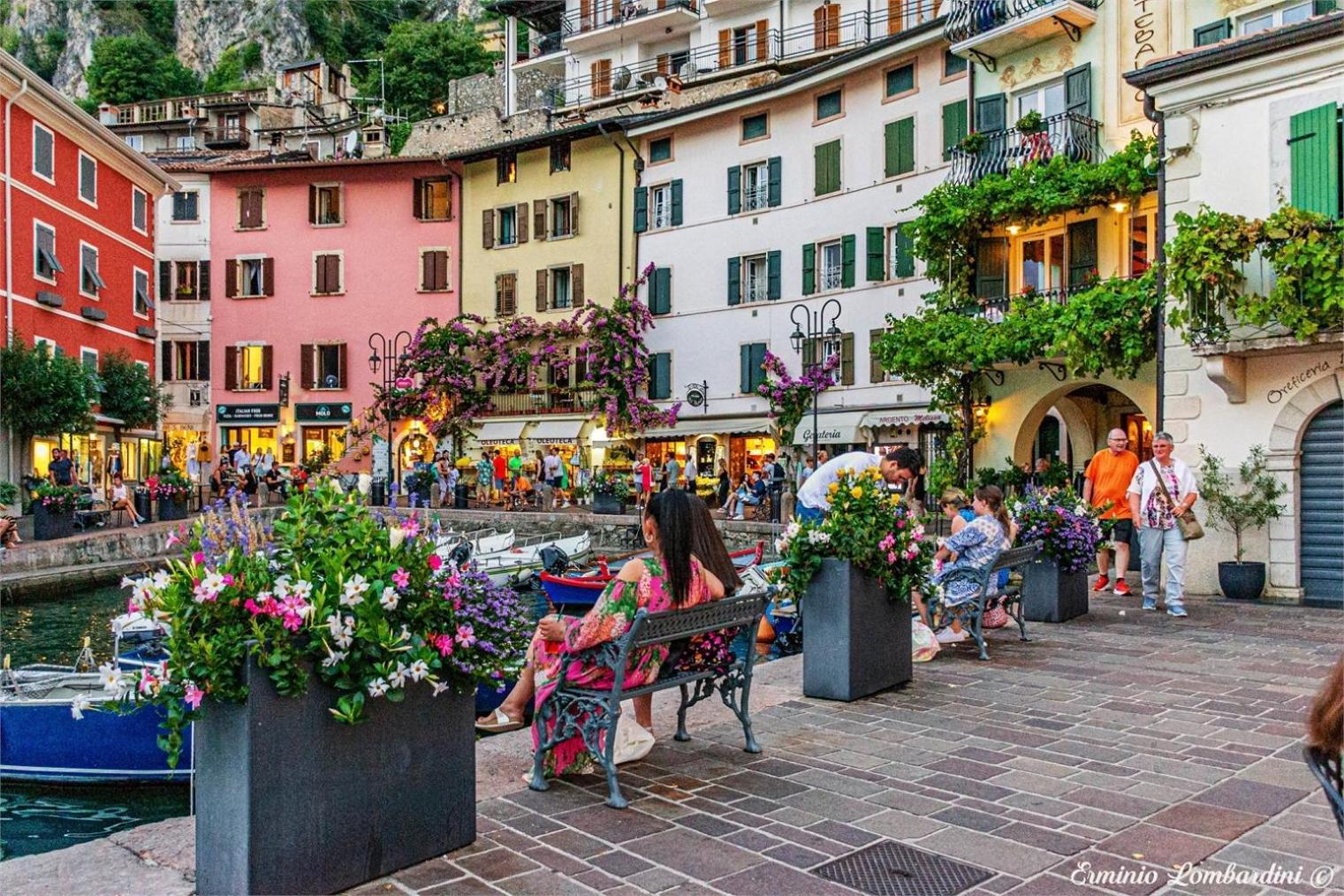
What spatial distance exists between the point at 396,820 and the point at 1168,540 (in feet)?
31.9

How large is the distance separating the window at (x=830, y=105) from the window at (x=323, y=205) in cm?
1993

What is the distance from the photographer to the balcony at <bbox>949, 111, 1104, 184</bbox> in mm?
20375

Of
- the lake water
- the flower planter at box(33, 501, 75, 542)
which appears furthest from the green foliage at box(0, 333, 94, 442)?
the lake water

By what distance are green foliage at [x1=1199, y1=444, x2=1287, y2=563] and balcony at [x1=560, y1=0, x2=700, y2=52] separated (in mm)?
33227

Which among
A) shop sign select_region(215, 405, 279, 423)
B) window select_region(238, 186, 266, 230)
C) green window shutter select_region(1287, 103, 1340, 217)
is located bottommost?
shop sign select_region(215, 405, 279, 423)

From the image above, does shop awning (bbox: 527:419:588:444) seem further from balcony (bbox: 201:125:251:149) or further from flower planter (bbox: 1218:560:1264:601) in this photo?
balcony (bbox: 201:125:251:149)

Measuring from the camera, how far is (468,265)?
133ft

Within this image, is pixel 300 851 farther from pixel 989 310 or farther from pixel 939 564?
pixel 989 310

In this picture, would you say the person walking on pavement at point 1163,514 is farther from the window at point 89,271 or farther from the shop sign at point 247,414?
the shop sign at point 247,414

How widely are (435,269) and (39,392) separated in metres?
16.5

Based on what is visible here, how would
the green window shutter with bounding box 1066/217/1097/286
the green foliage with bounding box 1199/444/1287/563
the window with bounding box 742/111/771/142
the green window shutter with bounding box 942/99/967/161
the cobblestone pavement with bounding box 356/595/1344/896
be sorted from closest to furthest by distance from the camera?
1. the cobblestone pavement with bounding box 356/595/1344/896
2. the green foliage with bounding box 1199/444/1287/563
3. the green window shutter with bounding box 1066/217/1097/286
4. the green window shutter with bounding box 942/99/967/161
5. the window with bounding box 742/111/771/142

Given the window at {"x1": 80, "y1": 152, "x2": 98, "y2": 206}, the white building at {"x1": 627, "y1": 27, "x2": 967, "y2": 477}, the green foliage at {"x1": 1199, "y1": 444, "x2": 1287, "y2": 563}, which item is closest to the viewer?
the green foliage at {"x1": 1199, "y1": 444, "x2": 1287, "y2": 563}

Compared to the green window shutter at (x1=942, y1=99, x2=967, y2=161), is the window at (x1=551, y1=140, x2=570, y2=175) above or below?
above

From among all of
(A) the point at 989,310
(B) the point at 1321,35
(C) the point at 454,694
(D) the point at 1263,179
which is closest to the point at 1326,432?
(D) the point at 1263,179
